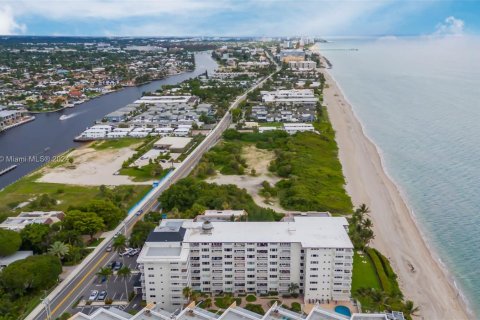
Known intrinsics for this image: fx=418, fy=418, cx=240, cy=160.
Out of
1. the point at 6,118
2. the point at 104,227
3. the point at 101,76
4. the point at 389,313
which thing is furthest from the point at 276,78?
the point at 389,313

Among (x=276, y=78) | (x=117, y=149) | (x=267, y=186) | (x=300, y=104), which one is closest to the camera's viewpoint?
(x=267, y=186)

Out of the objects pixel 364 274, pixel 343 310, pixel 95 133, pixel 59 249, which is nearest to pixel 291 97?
pixel 95 133

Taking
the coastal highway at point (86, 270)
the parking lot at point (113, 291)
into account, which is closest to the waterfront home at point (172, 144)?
the coastal highway at point (86, 270)

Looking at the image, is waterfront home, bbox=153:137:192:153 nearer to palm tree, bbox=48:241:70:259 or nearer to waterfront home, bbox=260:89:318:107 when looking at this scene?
palm tree, bbox=48:241:70:259

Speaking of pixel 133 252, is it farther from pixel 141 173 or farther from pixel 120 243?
pixel 141 173

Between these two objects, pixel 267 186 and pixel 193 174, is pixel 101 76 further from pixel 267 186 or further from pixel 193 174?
pixel 267 186

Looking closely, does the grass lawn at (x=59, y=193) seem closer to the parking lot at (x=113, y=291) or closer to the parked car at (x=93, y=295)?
the parking lot at (x=113, y=291)

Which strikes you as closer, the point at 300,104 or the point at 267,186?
the point at 267,186
